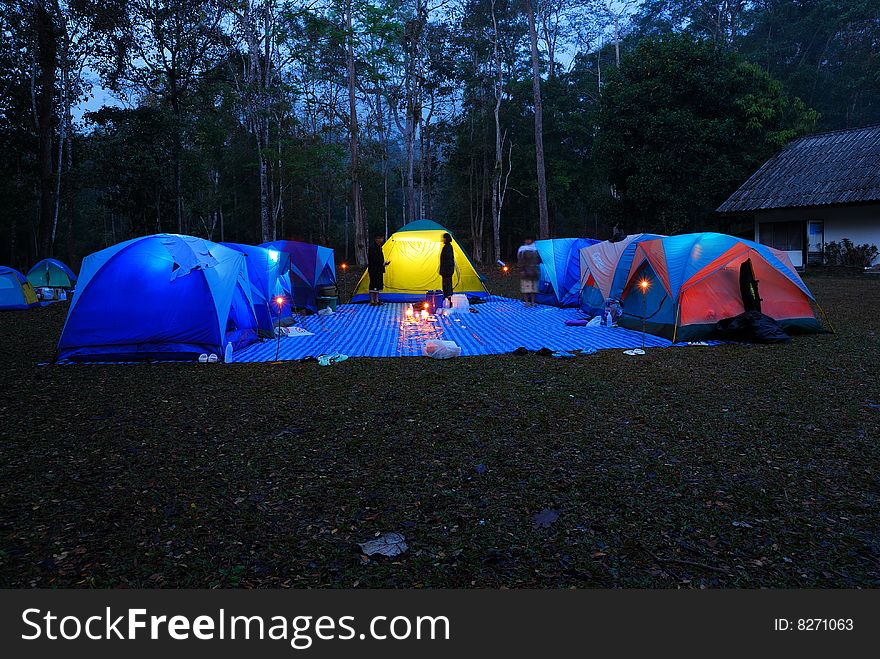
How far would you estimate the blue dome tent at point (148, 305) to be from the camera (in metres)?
7.58

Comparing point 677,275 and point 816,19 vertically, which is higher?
point 816,19

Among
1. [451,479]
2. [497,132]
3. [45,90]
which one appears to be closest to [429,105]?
[497,132]

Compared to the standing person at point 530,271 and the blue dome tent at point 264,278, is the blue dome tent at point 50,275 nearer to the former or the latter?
the blue dome tent at point 264,278

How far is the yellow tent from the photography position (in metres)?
14.9

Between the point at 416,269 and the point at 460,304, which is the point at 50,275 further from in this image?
the point at 460,304

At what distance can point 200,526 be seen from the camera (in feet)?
9.64

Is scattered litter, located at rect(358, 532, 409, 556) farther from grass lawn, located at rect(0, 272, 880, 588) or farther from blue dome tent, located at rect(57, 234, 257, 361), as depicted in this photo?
blue dome tent, located at rect(57, 234, 257, 361)

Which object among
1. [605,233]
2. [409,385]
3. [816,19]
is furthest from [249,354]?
[816,19]

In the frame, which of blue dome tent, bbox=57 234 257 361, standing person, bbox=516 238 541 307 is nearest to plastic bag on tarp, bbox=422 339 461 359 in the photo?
blue dome tent, bbox=57 234 257 361

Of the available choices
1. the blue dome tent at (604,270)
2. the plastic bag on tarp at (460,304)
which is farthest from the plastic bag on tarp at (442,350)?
the plastic bag on tarp at (460,304)

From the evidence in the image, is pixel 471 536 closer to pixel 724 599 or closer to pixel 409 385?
pixel 724 599

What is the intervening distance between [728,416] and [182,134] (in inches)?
1000

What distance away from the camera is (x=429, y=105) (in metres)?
30.5

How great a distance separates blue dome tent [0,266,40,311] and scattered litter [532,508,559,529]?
651 inches
